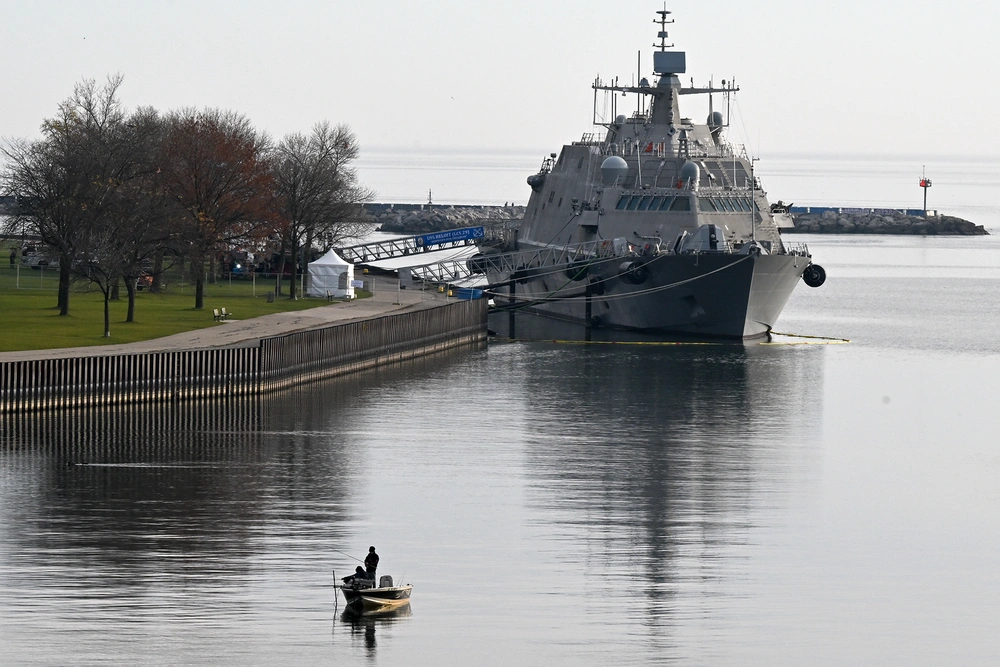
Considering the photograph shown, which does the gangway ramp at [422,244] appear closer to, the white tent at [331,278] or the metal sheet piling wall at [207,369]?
the white tent at [331,278]

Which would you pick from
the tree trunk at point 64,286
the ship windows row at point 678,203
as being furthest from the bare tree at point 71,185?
the ship windows row at point 678,203

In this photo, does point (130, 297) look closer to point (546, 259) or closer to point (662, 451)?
point (662, 451)

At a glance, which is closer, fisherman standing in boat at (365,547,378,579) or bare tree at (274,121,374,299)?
fisherman standing in boat at (365,547,378,579)

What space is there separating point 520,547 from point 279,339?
2496cm

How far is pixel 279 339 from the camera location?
5791cm

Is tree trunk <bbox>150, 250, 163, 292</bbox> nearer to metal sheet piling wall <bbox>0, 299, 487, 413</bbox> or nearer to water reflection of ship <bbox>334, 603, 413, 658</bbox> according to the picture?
metal sheet piling wall <bbox>0, 299, 487, 413</bbox>

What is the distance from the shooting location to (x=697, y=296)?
7612 cm

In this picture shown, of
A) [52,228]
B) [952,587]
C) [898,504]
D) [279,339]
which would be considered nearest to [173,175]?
[52,228]

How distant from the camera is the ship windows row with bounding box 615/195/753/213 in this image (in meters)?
78.6

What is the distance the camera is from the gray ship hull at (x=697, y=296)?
243 ft

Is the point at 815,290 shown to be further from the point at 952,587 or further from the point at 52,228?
the point at 952,587

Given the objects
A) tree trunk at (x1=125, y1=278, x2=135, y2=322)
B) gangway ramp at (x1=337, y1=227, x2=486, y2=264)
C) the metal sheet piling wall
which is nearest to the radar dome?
the metal sheet piling wall

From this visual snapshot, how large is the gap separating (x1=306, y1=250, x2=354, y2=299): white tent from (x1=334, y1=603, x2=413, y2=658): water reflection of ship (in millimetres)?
54378

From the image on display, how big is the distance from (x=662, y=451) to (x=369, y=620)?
20.2m
